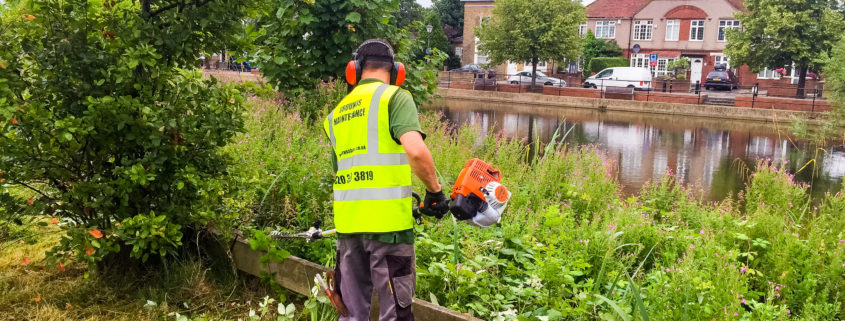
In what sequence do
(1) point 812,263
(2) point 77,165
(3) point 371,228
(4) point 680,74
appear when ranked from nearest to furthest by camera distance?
(3) point 371,228 < (2) point 77,165 < (1) point 812,263 < (4) point 680,74

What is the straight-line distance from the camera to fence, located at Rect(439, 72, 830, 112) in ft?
91.5

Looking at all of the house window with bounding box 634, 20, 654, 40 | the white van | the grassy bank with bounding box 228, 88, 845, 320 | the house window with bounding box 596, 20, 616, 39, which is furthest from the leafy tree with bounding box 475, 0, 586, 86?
the grassy bank with bounding box 228, 88, 845, 320

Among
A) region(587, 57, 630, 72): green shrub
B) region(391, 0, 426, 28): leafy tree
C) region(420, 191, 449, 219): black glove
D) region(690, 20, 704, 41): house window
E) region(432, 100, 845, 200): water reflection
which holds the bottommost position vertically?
region(432, 100, 845, 200): water reflection

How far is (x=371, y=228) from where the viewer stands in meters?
3.30

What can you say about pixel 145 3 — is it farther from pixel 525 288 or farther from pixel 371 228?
pixel 525 288

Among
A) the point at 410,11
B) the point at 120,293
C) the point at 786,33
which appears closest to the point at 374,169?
the point at 120,293

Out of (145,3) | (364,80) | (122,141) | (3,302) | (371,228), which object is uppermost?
(145,3)

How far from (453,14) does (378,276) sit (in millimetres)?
72483

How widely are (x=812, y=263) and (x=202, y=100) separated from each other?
4.11m

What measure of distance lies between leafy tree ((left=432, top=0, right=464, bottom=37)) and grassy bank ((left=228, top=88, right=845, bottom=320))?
68.8 metres

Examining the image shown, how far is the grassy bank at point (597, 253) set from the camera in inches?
148

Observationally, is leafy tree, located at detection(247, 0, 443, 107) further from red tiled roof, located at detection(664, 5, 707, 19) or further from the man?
red tiled roof, located at detection(664, 5, 707, 19)

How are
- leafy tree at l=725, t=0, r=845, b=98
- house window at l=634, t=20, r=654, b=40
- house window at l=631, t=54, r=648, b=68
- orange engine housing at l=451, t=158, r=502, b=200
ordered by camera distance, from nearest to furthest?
orange engine housing at l=451, t=158, r=502, b=200 → leafy tree at l=725, t=0, r=845, b=98 → house window at l=634, t=20, r=654, b=40 → house window at l=631, t=54, r=648, b=68

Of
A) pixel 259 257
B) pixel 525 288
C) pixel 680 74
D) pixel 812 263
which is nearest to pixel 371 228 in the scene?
pixel 525 288
